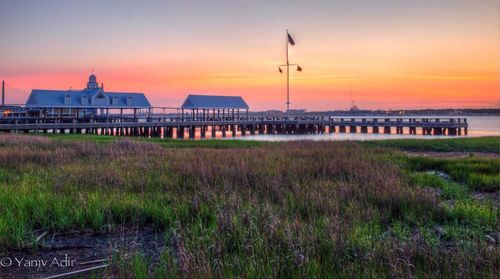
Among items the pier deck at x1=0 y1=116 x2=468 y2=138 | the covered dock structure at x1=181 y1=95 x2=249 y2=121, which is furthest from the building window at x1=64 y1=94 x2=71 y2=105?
the covered dock structure at x1=181 y1=95 x2=249 y2=121

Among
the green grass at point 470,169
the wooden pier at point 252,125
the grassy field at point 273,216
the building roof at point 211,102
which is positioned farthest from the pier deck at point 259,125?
the grassy field at point 273,216

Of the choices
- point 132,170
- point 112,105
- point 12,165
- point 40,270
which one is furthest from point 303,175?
point 112,105

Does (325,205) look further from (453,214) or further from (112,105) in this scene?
(112,105)

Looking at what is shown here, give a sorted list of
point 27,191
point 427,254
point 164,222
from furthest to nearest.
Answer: point 27,191 → point 164,222 → point 427,254

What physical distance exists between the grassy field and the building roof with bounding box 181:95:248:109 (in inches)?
2512

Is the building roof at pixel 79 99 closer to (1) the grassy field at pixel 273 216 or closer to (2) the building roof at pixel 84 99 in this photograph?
(2) the building roof at pixel 84 99

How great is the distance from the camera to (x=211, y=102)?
80625 millimetres

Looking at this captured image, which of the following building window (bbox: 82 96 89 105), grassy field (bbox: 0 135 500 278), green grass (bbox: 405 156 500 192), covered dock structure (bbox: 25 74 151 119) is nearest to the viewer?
grassy field (bbox: 0 135 500 278)

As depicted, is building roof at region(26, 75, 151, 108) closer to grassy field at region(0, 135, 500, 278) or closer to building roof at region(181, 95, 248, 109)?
building roof at region(181, 95, 248, 109)

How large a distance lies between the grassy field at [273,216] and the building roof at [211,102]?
6380 cm

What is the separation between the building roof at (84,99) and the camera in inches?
2419

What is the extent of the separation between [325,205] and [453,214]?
255cm

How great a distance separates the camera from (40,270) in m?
5.20

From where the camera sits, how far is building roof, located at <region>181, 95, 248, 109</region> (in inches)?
3059
